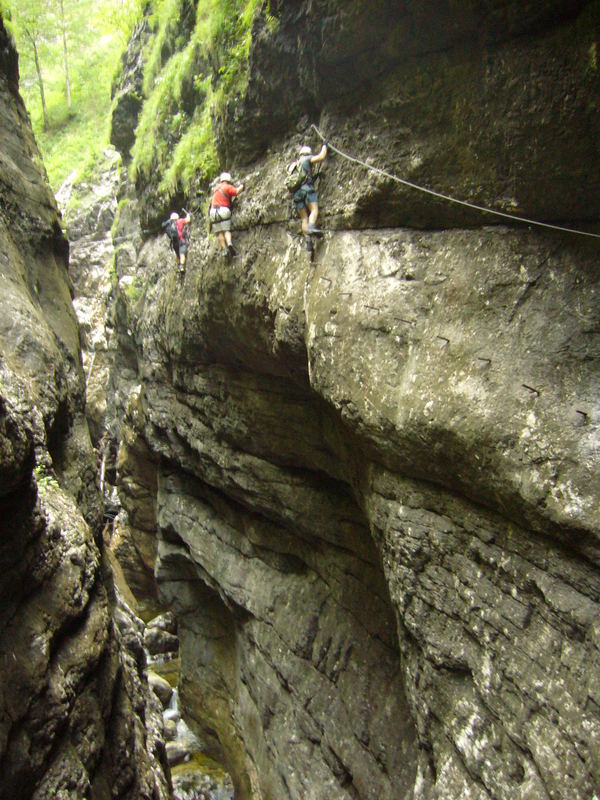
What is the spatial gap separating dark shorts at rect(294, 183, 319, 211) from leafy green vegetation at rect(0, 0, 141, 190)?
24.9m

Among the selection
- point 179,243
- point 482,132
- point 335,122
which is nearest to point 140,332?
point 179,243

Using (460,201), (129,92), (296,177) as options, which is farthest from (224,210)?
(129,92)

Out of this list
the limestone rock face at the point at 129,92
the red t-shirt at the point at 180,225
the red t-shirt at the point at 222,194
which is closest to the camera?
the red t-shirt at the point at 222,194

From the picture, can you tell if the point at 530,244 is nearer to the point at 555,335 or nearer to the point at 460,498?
the point at 555,335

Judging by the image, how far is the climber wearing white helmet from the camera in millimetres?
6277

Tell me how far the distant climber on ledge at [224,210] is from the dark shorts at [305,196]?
66.7 inches

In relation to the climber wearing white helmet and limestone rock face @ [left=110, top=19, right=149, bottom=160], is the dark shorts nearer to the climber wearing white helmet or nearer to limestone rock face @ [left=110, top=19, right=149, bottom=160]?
the climber wearing white helmet

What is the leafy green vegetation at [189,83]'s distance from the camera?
774 centimetres

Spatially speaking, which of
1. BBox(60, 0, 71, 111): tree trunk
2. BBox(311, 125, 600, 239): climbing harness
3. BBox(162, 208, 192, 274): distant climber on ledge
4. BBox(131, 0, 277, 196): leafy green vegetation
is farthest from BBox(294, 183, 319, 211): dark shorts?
BBox(60, 0, 71, 111): tree trunk

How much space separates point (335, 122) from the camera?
6.25 metres

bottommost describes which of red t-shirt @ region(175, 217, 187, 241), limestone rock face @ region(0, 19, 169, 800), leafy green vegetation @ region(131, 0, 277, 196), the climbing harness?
limestone rock face @ region(0, 19, 169, 800)

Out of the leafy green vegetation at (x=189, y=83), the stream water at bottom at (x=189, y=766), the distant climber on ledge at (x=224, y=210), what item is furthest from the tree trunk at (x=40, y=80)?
the stream water at bottom at (x=189, y=766)

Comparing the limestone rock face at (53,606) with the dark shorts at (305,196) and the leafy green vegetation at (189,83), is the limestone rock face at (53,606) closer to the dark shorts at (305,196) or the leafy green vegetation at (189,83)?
the leafy green vegetation at (189,83)

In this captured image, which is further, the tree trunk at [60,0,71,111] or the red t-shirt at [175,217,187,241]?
the tree trunk at [60,0,71,111]
